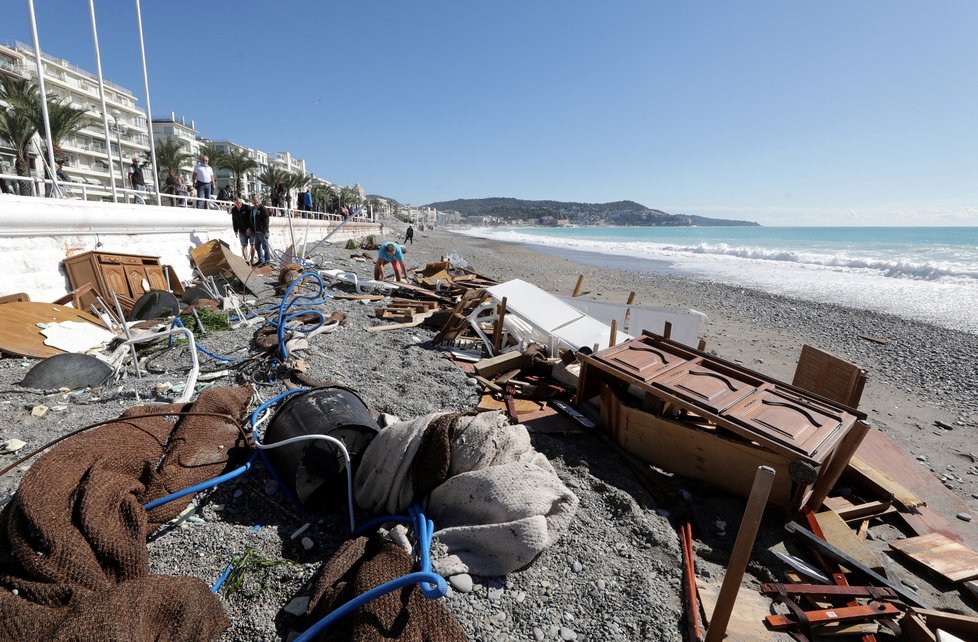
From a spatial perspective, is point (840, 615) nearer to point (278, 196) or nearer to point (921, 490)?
point (921, 490)

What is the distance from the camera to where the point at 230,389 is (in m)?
3.77

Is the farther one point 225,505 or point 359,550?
point 225,505

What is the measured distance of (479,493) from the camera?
8.70ft

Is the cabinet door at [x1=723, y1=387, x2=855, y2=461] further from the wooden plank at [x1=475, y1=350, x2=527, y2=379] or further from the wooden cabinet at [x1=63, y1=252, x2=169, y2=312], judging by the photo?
the wooden cabinet at [x1=63, y1=252, x2=169, y2=312]

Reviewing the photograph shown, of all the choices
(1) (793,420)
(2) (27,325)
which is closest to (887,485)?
(1) (793,420)

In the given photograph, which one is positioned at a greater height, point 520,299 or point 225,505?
point 520,299

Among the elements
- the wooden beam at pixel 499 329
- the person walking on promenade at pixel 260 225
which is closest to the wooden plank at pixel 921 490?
the wooden beam at pixel 499 329

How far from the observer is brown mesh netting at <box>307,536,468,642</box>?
1.97 metres

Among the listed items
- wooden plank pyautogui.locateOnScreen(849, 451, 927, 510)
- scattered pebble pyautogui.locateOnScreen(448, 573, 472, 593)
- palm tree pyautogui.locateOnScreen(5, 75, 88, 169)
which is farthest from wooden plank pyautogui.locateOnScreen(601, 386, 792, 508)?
palm tree pyautogui.locateOnScreen(5, 75, 88, 169)

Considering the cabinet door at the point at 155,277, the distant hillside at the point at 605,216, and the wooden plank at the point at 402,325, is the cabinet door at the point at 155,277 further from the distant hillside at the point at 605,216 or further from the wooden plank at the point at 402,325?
the distant hillside at the point at 605,216

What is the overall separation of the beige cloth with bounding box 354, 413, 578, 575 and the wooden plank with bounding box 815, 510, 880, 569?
2.19 m

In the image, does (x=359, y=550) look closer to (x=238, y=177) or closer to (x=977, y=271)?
(x=977, y=271)

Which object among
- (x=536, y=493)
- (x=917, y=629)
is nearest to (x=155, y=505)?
(x=536, y=493)

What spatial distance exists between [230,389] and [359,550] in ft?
6.79
